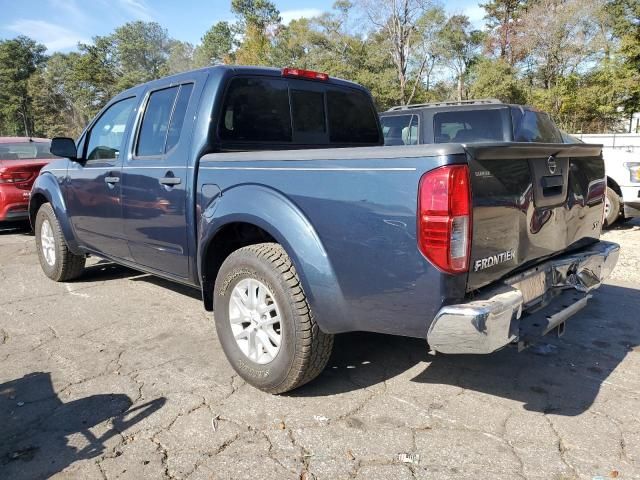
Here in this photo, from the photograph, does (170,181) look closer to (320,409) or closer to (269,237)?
(269,237)

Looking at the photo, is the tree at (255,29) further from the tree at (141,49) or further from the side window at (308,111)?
the side window at (308,111)

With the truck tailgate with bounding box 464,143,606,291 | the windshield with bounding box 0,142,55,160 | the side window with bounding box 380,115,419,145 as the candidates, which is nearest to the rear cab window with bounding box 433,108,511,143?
the side window with bounding box 380,115,419,145

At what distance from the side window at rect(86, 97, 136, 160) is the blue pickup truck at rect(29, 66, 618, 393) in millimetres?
30

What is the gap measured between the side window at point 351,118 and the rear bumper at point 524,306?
1.99 metres

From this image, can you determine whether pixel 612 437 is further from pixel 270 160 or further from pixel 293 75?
pixel 293 75

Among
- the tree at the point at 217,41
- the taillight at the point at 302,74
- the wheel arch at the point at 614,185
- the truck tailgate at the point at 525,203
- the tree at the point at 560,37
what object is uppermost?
the tree at the point at 217,41

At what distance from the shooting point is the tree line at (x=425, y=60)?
25562 millimetres

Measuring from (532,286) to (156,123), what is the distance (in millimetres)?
2914

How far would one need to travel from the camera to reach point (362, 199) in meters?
2.39

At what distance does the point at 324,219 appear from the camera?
101 inches

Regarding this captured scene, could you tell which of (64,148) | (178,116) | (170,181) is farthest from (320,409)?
(64,148)

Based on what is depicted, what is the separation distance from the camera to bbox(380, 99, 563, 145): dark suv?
6.80 m

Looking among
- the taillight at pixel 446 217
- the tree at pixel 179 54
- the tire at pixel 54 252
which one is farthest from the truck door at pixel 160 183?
the tree at pixel 179 54

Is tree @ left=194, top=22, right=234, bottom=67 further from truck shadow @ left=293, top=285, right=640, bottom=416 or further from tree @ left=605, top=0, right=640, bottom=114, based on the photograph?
truck shadow @ left=293, top=285, right=640, bottom=416
